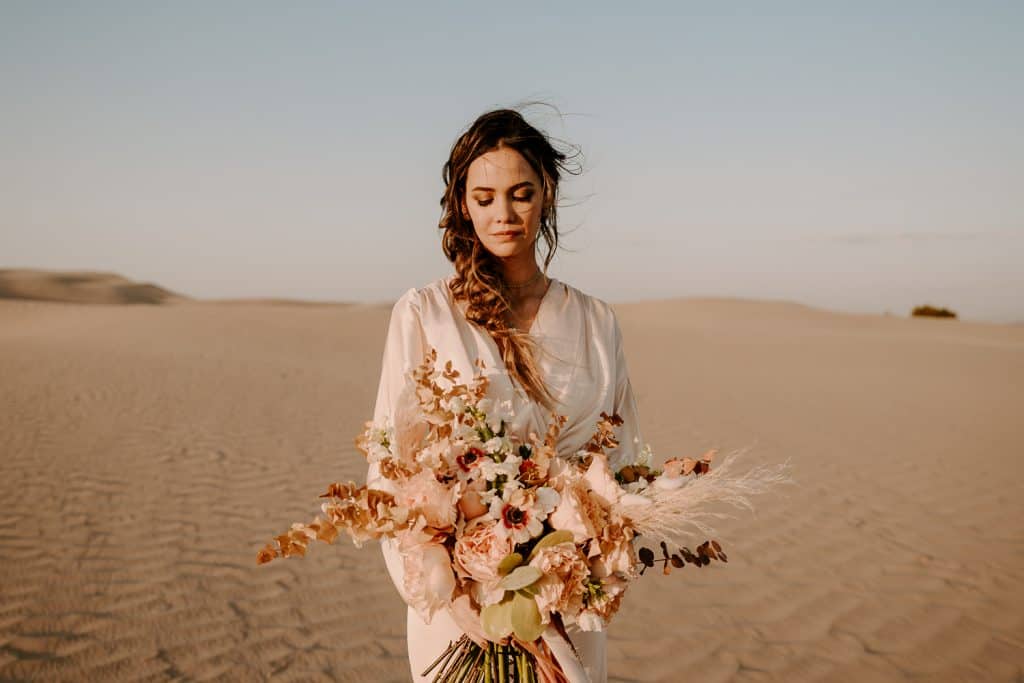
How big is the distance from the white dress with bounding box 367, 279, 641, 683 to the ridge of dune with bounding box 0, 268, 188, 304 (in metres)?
56.9

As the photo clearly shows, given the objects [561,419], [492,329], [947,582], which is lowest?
[947,582]

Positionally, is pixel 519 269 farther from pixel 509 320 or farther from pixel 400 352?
pixel 400 352

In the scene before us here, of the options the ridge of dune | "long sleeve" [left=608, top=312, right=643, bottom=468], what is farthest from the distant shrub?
the ridge of dune

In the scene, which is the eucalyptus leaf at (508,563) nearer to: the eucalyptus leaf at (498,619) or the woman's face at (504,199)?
the eucalyptus leaf at (498,619)

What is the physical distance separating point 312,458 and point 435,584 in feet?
28.1

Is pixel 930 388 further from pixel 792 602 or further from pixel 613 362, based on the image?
pixel 613 362

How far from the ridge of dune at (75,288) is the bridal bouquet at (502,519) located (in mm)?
57512

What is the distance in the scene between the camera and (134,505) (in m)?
7.30

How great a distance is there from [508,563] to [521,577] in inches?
1.6

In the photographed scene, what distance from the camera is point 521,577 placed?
56.0 inches

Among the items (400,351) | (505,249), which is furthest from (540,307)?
(400,351)

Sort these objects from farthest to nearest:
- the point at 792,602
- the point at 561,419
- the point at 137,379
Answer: the point at 137,379 → the point at 792,602 → the point at 561,419

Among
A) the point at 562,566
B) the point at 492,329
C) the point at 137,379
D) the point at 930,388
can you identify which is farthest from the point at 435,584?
the point at 930,388

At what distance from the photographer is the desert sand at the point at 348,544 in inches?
187
